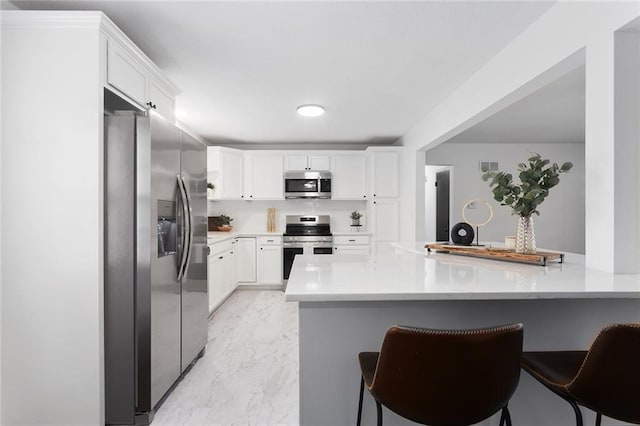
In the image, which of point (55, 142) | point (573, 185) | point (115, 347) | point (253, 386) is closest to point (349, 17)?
point (55, 142)

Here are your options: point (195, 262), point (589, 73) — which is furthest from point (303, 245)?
point (589, 73)

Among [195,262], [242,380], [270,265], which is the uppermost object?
[195,262]

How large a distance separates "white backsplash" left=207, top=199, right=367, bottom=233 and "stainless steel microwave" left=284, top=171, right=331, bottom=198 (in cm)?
43

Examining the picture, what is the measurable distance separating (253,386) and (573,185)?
6349mm

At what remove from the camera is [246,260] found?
17.1 feet

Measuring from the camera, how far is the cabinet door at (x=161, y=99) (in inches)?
96.1

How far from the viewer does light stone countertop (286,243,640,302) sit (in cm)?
124

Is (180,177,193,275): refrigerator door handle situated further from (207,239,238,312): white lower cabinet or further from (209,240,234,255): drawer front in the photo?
(209,240,234,255): drawer front

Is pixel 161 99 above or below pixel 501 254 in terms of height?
above

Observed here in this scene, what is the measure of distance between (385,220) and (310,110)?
2.27 meters

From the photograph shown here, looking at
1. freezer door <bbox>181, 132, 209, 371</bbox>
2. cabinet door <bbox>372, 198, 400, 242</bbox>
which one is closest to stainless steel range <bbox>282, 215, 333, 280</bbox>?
cabinet door <bbox>372, 198, 400, 242</bbox>

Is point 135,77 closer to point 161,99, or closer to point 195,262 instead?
point 161,99

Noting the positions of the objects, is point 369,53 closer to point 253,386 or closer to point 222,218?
point 253,386

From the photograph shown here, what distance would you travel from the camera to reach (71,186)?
177cm
